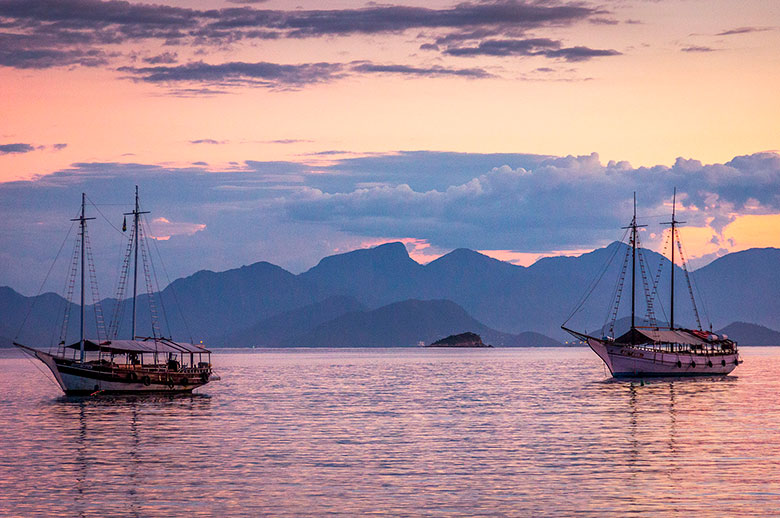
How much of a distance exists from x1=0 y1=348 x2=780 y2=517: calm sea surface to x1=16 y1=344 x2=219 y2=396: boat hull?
826 centimetres

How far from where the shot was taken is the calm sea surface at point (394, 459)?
34.1 meters

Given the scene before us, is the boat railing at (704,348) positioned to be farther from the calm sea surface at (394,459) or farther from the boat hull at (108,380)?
the boat hull at (108,380)

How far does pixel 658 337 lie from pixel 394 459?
9388 cm

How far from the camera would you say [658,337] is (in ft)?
436

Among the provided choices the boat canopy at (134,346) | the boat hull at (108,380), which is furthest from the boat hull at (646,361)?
the boat hull at (108,380)

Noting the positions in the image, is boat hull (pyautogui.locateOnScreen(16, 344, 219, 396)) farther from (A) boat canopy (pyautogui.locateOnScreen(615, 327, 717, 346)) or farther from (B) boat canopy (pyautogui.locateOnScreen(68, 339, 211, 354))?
(A) boat canopy (pyautogui.locateOnScreen(615, 327, 717, 346))

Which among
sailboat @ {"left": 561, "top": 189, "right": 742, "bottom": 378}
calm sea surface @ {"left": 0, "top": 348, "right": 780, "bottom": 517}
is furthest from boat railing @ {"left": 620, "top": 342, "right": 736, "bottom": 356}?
calm sea surface @ {"left": 0, "top": 348, "right": 780, "bottom": 517}

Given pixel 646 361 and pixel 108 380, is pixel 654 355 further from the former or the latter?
pixel 108 380

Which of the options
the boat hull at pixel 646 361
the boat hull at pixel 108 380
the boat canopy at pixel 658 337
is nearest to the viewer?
the boat hull at pixel 108 380

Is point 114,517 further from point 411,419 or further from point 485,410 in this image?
point 485,410

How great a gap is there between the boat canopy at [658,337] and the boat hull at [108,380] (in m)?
64.7

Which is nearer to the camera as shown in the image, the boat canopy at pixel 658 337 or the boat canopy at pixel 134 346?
the boat canopy at pixel 134 346

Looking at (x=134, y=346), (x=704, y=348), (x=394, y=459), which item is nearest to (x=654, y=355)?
(x=704, y=348)

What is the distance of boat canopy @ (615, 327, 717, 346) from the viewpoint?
434ft
